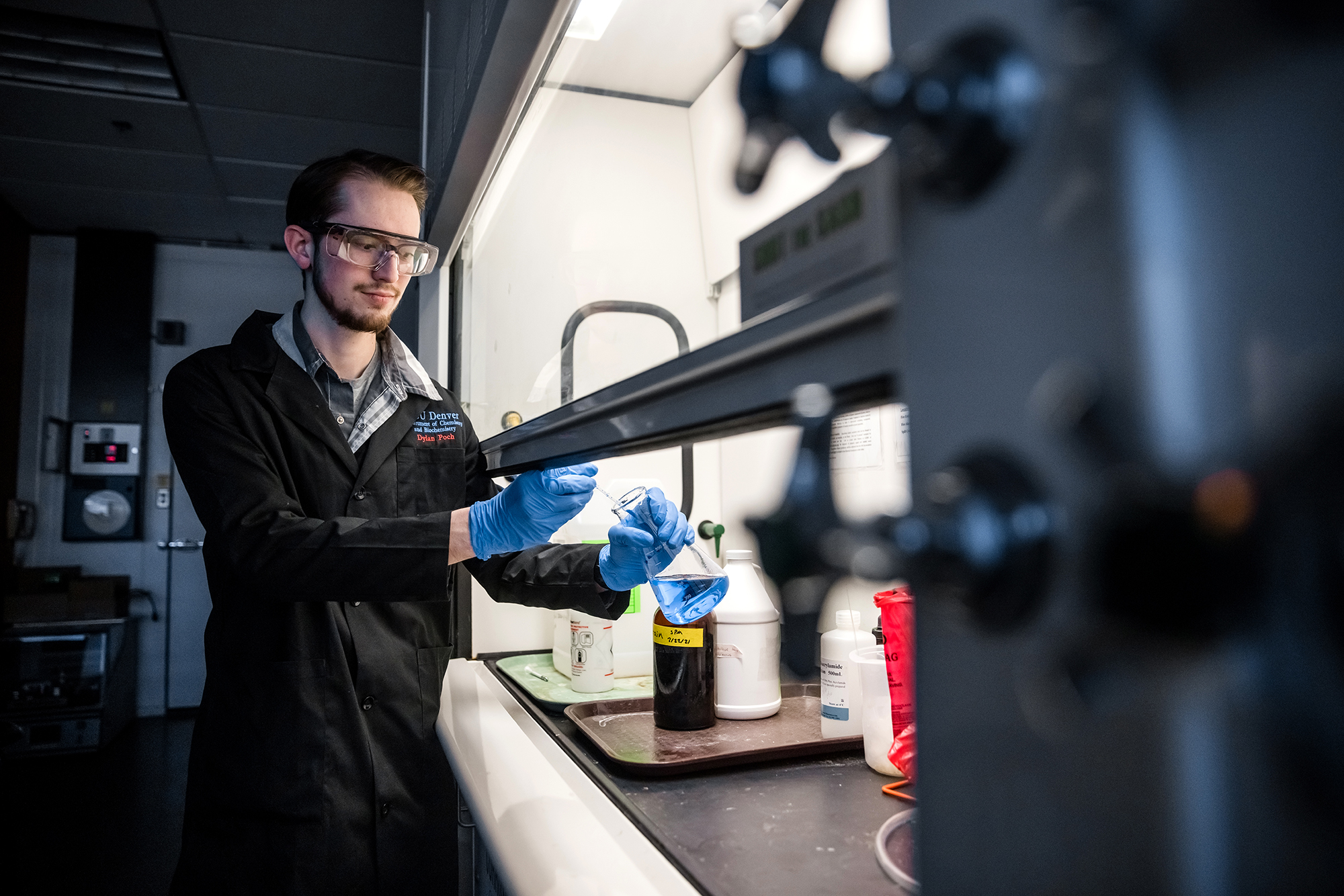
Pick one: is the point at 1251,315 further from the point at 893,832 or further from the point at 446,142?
the point at 446,142

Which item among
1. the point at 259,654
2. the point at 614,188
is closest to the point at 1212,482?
the point at 614,188

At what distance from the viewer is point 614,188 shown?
1260mm

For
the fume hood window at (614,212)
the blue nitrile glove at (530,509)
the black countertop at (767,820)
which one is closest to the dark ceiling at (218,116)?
the fume hood window at (614,212)

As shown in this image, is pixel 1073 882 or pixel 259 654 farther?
pixel 259 654

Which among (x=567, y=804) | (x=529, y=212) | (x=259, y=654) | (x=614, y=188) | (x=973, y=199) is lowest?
(x=567, y=804)

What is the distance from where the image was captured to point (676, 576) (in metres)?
1.20

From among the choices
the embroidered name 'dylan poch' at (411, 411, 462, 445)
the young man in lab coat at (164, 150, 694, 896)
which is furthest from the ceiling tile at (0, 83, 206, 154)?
the embroidered name 'dylan poch' at (411, 411, 462, 445)

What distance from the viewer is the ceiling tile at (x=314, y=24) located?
2818 mm

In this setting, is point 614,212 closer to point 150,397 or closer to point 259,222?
point 259,222

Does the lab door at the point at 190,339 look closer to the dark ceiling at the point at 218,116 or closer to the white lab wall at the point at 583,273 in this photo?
the dark ceiling at the point at 218,116

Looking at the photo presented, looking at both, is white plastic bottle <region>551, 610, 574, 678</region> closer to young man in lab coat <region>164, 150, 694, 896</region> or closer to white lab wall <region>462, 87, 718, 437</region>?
young man in lab coat <region>164, 150, 694, 896</region>

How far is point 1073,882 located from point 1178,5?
25 cm

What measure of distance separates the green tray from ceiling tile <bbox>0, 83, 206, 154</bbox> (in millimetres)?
3132

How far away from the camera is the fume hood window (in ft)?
2.78
